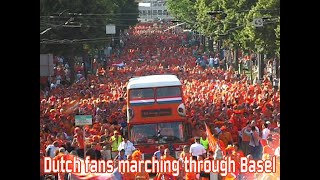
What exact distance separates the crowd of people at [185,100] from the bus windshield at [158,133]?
47cm

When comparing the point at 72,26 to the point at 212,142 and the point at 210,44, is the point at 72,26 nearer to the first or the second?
the point at 210,44

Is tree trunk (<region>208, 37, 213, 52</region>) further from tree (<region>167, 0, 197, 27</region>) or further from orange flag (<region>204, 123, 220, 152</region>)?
orange flag (<region>204, 123, 220, 152</region>)

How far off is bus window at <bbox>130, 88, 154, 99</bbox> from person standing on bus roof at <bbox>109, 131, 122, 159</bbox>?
0.82 m

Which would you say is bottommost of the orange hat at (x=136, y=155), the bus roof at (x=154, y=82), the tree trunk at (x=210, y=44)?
the orange hat at (x=136, y=155)

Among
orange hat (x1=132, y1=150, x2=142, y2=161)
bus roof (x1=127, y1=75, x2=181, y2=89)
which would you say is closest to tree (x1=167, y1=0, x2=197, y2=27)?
bus roof (x1=127, y1=75, x2=181, y2=89)

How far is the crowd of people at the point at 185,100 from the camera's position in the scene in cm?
1684

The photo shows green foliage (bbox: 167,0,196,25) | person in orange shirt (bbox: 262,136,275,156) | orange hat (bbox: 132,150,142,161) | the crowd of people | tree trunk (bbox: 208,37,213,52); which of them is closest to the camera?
orange hat (bbox: 132,150,142,161)

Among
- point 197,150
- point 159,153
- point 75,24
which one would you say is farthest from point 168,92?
point 75,24

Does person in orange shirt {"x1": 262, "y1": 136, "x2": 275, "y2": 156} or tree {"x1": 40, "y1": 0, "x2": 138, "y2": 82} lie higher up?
tree {"x1": 40, "y1": 0, "x2": 138, "y2": 82}

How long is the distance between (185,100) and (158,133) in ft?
3.88

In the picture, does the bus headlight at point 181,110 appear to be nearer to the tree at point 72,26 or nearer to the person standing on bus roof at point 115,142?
the person standing on bus roof at point 115,142

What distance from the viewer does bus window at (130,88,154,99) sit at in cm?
1725

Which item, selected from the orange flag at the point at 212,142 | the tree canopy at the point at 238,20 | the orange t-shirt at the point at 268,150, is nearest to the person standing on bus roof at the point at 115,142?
the orange flag at the point at 212,142

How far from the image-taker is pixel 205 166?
1485 cm
